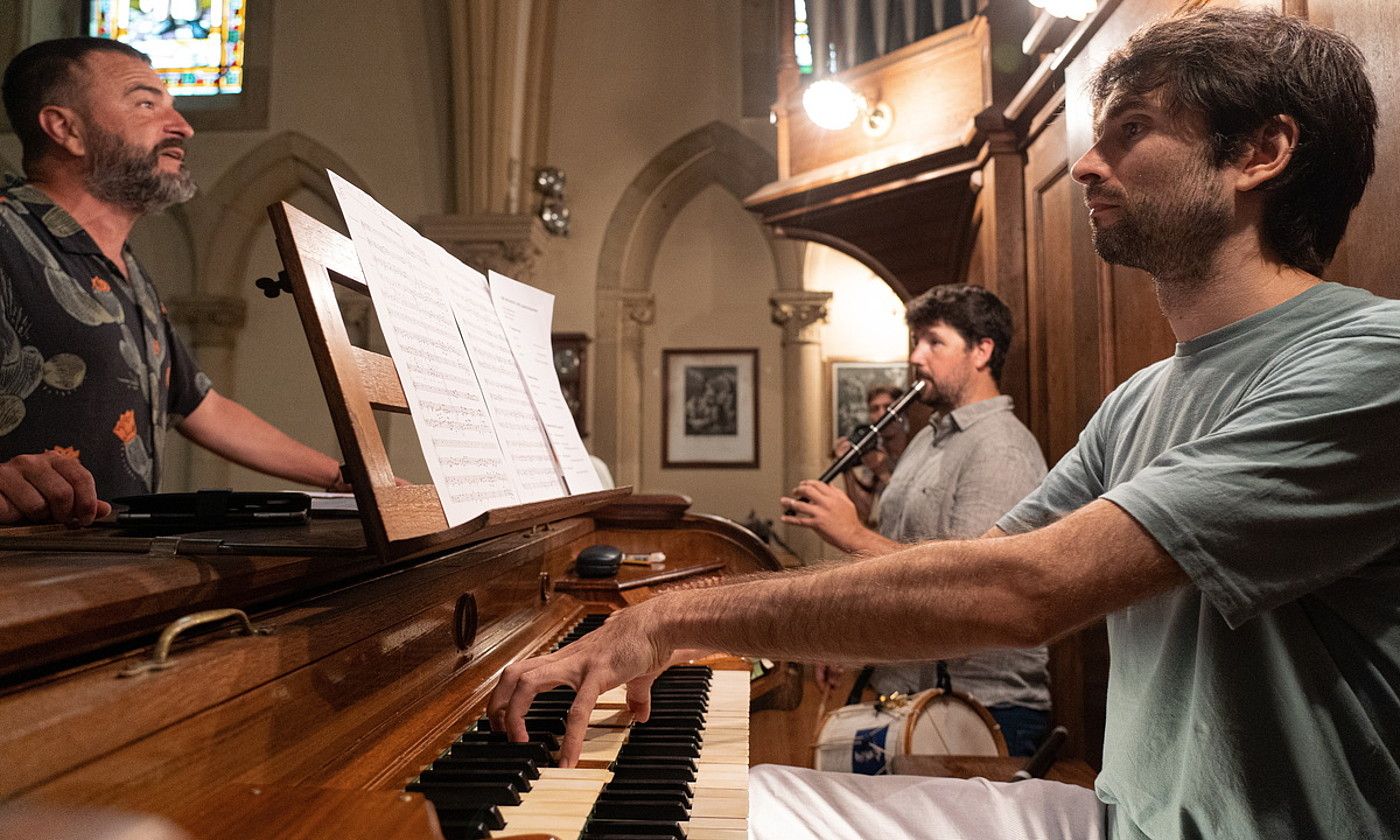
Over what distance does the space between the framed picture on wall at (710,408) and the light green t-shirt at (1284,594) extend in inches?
276

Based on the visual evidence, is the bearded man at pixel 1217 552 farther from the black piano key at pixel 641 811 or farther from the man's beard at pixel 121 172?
the man's beard at pixel 121 172

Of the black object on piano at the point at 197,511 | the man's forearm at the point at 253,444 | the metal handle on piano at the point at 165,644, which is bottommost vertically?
the metal handle on piano at the point at 165,644

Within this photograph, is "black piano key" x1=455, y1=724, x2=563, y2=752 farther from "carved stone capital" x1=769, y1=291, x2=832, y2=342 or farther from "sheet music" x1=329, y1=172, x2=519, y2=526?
"carved stone capital" x1=769, y1=291, x2=832, y2=342

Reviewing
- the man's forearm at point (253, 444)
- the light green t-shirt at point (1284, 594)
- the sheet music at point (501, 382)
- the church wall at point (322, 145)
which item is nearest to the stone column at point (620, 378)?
the church wall at point (322, 145)

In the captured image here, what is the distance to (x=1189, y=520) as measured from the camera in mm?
958

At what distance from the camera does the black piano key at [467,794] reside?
84cm

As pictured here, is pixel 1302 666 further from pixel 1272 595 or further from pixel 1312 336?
pixel 1312 336

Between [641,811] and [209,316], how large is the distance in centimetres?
885

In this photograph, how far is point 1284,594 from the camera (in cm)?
97

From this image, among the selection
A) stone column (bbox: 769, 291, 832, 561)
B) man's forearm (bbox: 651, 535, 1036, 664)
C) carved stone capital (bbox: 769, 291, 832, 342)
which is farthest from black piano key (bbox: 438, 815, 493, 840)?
carved stone capital (bbox: 769, 291, 832, 342)

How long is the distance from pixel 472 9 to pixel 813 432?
4.43 meters

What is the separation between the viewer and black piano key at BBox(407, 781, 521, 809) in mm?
841

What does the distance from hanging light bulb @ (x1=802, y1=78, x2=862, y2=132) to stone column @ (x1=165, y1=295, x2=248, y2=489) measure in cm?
650

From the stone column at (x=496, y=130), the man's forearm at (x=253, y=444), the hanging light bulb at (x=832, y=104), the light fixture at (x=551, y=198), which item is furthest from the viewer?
the light fixture at (x=551, y=198)
